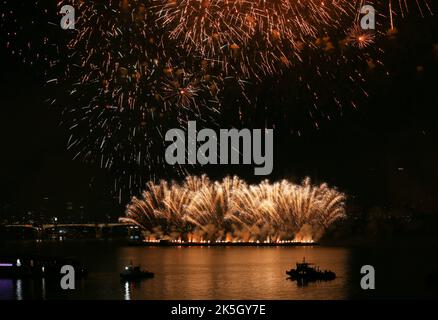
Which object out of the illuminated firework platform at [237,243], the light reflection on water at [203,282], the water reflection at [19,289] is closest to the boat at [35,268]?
the water reflection at [19,289]

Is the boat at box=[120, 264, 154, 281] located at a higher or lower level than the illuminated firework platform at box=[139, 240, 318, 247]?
lower

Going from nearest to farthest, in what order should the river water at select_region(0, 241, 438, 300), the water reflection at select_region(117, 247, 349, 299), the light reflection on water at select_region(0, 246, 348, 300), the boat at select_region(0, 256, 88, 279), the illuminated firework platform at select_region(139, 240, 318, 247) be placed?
1. the river water at select_region(0, 241, 438, 300)
2. the light reflection on water at select_region(0, 246, 348, 300)
3. the water reflection at select_region(117, 247, 349, 299)
4. the boat at select_region(0, 256, 88, 279)
5. the illuminated firework platform at select_region(139, 240, 318, 247)

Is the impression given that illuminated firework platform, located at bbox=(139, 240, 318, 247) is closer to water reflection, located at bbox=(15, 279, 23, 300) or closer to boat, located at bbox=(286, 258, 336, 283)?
boat, located at bbox=(286, 258, 336, 283)

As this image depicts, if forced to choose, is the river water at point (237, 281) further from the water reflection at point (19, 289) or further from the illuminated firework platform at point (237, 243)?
the illuminated firework platform at point (237, 243)

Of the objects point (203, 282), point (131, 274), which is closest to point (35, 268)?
point (131, 274)

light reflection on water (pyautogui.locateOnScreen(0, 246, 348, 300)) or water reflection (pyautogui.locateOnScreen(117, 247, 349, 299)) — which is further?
water reflection (pyautogui.locateOnScreen(117, 247, 349, 299))

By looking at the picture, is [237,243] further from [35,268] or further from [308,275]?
[35,268]

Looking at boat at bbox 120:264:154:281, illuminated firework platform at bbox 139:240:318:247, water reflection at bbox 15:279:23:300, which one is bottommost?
water reflection at bbox 15:279:23:300

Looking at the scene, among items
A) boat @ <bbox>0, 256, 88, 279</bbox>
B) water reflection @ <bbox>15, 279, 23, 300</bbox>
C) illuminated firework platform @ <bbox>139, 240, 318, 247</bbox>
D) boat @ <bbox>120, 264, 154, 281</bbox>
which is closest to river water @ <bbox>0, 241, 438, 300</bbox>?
water reflection @ <bbox>15, 279, 23, 300</bbox>

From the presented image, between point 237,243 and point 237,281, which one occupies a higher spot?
point 237,243
